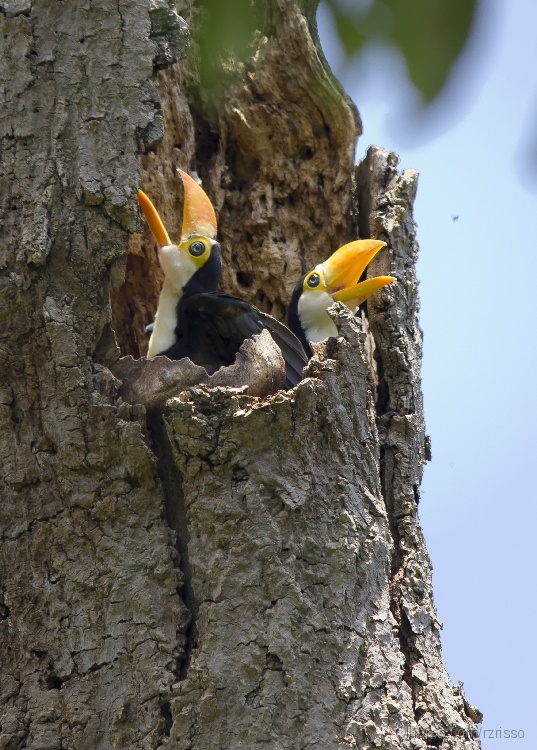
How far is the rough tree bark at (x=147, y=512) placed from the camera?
2.62m

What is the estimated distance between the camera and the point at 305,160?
464 cm

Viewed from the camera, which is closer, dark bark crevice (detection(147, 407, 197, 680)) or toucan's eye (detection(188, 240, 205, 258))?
dark bark crevice (detection(147, 407, 197, 680))

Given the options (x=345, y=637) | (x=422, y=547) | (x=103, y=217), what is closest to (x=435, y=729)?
(x=345, y=637)

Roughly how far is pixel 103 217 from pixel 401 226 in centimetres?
152

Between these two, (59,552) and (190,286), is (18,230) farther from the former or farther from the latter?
(190,286)

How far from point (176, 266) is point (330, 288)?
72 centimetres

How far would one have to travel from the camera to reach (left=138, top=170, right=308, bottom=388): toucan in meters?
3.90

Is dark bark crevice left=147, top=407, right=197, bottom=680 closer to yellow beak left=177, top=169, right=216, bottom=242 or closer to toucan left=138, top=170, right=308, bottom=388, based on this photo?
toucan left=138, top=170, right=308, bottom=388

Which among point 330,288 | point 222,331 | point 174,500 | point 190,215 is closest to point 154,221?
point 190,215

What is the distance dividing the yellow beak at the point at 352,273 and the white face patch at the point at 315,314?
0.18 feet

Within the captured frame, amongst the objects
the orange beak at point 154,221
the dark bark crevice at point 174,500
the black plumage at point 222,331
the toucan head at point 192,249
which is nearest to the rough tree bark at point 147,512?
the dark bark crevice at point 174,500

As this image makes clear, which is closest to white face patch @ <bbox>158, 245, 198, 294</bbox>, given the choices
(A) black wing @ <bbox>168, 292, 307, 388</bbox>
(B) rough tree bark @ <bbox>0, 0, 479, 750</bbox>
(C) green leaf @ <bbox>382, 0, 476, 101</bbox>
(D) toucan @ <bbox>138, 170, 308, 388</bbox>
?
(D) toucan @ <bbox>138, 170, 308, 388</bbox>

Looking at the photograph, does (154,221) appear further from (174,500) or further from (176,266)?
(174,500)

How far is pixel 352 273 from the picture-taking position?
14.6 feet
